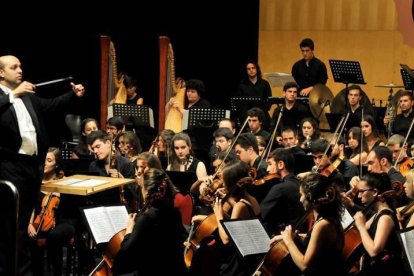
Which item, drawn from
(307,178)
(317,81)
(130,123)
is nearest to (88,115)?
(130,123)

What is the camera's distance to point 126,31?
43.1ft

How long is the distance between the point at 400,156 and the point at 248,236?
2.83 metres

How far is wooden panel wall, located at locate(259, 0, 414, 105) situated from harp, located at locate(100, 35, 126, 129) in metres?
3.48

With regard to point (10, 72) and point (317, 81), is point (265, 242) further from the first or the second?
point (317, 81)

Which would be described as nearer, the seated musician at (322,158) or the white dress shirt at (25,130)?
the white dress shirt at (25,130)

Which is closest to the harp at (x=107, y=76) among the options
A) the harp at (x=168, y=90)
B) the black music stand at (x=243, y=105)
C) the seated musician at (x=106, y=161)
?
the harp at (x=168, y=90)

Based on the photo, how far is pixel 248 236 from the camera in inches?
226

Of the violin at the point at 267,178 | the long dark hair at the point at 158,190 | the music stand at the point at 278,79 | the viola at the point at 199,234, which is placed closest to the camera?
the long dark hair at the point at 158,190

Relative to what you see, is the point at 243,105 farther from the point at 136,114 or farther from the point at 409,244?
the point at 409,244

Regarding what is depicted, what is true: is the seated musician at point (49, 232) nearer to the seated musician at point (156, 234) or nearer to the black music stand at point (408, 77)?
the seated musician at point (156, 234)

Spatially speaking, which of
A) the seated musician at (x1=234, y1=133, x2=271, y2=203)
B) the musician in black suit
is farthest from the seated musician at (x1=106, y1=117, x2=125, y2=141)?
the musician in black suit

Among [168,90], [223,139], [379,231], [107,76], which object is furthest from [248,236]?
[107,76]

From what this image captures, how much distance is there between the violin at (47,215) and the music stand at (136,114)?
10.9ft

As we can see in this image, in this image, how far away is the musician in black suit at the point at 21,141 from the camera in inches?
225
